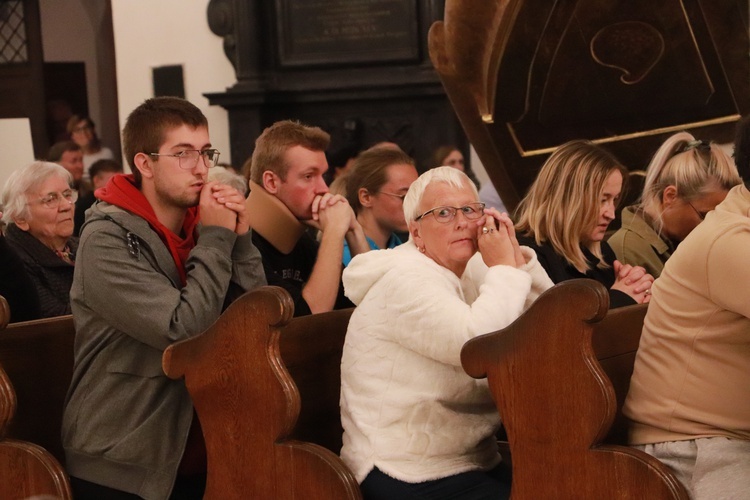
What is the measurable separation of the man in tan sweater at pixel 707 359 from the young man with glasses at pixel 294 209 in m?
1.26

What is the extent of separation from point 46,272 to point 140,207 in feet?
4.90

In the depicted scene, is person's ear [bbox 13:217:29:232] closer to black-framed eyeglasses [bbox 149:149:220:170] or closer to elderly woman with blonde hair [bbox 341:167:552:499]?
black-framed eyeglasses [bbox 149:149:220:170]

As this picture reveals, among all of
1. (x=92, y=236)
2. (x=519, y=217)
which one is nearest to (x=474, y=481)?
(x=92, y=236)

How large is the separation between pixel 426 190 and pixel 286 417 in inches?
27.8

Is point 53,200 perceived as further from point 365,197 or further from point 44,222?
point 365,197

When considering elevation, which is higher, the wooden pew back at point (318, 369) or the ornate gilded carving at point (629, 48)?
the ornate gilded carving at point (629, 48)

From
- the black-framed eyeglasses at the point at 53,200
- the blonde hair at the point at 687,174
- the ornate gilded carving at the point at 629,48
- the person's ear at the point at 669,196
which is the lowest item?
the black-framed eyeglasses at the point at 53,200

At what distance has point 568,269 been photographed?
3869 millimetres

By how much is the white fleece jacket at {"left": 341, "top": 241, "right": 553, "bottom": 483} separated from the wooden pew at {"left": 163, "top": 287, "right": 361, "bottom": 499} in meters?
0.13

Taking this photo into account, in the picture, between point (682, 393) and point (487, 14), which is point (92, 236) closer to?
point (682, 393)

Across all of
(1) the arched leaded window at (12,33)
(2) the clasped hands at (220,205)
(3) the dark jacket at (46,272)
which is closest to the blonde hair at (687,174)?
(2) the clasped hands at (220,205)

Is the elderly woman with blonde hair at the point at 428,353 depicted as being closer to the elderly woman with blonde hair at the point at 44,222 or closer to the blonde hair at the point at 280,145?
the blonde hair at the point at 280,145

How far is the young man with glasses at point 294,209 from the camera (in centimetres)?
381

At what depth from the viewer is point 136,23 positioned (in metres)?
10.2
